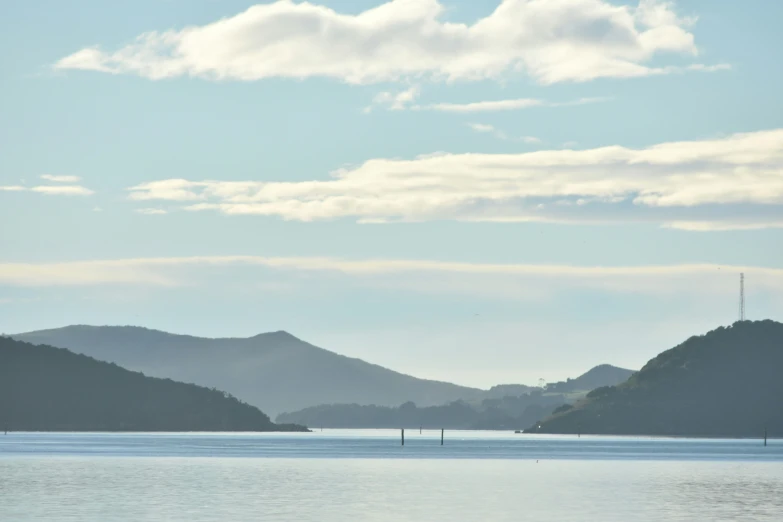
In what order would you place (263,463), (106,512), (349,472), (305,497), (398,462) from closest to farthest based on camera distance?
(106,512)
(305,497)
(349,472)
(263,463)
(398,462)

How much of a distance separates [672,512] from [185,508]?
31690mm

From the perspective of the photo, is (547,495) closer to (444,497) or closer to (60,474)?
(444,497)

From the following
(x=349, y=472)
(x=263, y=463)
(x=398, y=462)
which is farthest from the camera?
(x=398, y=462)

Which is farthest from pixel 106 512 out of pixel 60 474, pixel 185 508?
pixel 60 474

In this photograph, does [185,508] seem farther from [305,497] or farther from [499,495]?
[499,495]

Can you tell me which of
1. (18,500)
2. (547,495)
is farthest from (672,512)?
(18,500)

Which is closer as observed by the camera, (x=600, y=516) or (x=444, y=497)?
(x=600, y=516)

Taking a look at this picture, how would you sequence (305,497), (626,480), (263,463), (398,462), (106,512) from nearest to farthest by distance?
1. (106,512)
2. (305,497)
3. (626,480)
4. (263,463)
5. (398,462)

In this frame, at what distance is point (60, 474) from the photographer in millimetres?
130625

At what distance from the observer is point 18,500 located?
307 ft

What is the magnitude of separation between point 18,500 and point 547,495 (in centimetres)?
3958

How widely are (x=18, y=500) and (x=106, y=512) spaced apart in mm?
12228

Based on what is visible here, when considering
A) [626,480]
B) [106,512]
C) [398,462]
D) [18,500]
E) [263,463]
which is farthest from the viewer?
[398,462]

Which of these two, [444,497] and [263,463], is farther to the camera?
[263,463]
